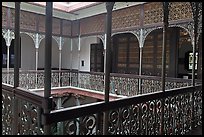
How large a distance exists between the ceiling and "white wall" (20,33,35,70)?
7.11 feet

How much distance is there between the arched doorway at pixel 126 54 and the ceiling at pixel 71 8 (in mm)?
1548

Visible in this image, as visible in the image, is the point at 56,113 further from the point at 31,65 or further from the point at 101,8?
the point at 31,65

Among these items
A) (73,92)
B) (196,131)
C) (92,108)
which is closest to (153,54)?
(73,92)

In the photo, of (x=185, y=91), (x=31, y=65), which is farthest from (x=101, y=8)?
(x=185, y=91)

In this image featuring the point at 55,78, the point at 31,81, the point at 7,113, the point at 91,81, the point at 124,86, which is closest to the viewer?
the point at 7,113

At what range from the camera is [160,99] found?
2611 millimetres

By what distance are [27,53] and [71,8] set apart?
3.38 m

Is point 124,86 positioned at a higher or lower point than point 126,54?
lower

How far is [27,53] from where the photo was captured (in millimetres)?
10641

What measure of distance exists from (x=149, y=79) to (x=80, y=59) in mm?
5328

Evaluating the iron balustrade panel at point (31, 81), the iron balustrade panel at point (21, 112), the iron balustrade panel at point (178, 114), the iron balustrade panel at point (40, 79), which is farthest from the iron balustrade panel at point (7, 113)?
the iron balustrade panel at point (40, 79)

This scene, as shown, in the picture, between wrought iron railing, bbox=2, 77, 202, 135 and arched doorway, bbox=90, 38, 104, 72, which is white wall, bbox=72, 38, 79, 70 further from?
wrought iron railing, bbox=2, 77, 202, 135

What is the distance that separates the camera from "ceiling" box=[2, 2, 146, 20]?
26.9 ft

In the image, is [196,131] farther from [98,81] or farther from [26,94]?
[98,81]
